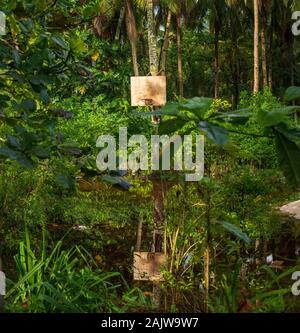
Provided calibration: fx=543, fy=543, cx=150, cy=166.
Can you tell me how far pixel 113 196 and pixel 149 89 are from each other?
500cm

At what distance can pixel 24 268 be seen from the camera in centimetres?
292

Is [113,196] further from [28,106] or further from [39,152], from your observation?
[39,152]

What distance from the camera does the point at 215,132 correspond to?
1054 millimetres

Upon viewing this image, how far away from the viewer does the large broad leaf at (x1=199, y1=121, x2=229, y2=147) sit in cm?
104

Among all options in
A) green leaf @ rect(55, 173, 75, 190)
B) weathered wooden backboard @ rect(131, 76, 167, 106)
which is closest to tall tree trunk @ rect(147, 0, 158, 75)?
weathered wooden backboard @ rect(131, 76, 167, 106)

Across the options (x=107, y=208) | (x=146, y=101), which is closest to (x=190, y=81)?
(x=107, y=208)

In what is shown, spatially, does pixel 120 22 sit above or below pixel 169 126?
above

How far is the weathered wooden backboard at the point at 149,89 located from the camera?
3012mm

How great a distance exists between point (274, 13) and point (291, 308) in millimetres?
25963

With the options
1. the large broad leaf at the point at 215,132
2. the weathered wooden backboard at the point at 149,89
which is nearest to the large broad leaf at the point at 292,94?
the large broad leaf at the point at 215,132

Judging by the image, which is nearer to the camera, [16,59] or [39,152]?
[39,152]

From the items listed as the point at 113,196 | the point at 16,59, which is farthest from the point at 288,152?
the point at 113,196
